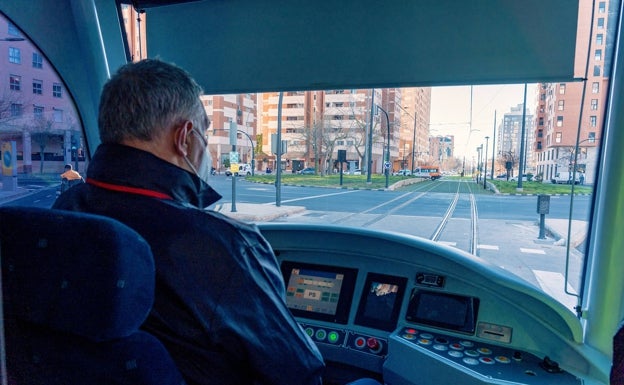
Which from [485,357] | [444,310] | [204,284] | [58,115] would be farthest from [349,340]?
[58,115]

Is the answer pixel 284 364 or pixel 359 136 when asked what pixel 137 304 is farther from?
pixel 359 136

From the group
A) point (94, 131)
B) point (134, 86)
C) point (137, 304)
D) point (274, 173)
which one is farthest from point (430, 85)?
point (94, 131)

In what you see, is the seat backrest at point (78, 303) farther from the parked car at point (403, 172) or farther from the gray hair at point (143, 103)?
the parked car at point (403, 172)

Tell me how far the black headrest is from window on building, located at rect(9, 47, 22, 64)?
200 cm

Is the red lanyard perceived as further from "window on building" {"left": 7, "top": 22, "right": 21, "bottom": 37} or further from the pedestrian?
"window on building" {"left": 7, "top": 22, "right": 21, "bottom": 37}

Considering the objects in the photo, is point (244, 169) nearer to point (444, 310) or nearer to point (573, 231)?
point (444, 310)

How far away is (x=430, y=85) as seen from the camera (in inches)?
83.4

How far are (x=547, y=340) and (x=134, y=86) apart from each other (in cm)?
149

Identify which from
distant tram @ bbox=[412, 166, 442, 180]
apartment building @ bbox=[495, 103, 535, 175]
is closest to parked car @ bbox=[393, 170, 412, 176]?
distant tram @ bbox=[412, 166, 442, 180]

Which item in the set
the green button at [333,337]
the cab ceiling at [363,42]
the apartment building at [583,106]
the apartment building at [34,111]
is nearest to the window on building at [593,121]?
the apartment building at [583,106]

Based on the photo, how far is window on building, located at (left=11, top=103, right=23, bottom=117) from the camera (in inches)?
85.4

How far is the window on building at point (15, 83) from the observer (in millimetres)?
2121

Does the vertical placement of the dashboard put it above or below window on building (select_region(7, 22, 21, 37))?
below

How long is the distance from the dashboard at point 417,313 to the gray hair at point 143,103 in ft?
3.50
